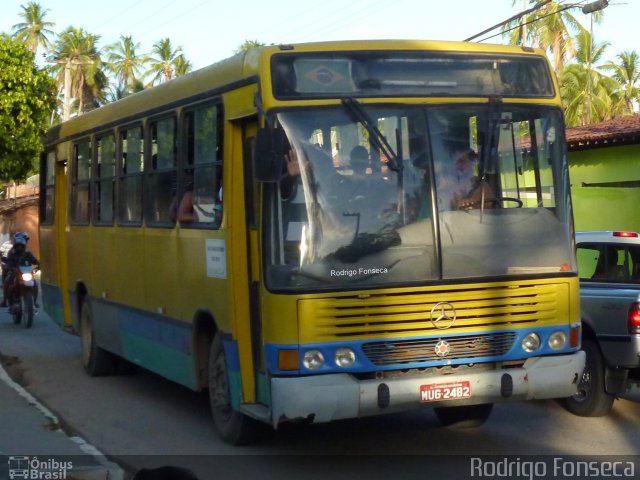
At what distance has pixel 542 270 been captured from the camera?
321 inches

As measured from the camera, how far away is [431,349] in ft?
25.6

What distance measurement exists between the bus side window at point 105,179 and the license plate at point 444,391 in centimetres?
553

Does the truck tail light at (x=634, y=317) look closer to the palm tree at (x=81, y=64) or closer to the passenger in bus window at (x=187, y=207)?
the passenger in bus window at (x=187, y=207)

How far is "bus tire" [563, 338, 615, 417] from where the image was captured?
984 cm

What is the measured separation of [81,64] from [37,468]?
66749 millimetres

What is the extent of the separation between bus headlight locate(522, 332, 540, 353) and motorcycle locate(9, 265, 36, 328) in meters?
13.0

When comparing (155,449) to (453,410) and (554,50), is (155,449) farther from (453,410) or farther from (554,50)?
(554,50)

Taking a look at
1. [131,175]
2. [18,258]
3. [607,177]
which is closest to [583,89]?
[607,177]

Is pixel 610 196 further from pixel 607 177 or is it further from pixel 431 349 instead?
pixel 431 349

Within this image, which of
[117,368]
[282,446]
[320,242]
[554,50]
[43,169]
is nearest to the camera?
[320,242]

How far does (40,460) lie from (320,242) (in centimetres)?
263

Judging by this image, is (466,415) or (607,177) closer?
(466,415)

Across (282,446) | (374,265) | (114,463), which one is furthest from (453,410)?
(114,463)

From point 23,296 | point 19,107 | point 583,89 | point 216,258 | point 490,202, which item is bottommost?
point 23,296
